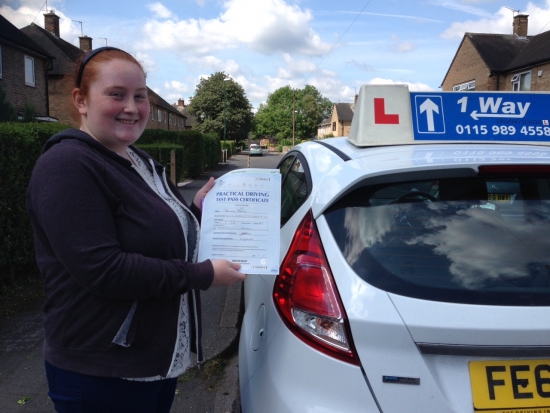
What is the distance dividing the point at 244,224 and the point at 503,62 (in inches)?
1373

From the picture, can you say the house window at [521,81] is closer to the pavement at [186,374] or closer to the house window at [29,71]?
the house window at [29,71]

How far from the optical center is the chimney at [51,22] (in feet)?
114

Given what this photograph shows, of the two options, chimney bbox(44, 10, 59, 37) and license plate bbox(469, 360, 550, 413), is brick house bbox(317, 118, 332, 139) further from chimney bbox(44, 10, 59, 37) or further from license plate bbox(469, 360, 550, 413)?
license plate bbox(469, 360, 550, 413)

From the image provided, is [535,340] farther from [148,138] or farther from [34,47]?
[34,47]

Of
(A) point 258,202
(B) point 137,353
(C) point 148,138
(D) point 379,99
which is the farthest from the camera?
(C) point 148,138

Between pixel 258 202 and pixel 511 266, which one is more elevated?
pixel 258 202

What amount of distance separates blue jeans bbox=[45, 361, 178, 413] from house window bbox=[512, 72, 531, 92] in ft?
103

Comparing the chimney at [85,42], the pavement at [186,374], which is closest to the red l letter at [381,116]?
the pavement at [186,374]

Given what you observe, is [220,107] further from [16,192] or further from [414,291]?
[414,291]

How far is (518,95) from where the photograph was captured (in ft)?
8.10

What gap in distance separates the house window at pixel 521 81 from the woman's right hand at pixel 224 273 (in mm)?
31079

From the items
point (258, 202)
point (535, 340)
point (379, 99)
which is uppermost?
point (379, 99)

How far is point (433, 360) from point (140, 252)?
3.33 feet

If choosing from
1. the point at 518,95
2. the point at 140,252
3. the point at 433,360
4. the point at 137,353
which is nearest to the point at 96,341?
the point at 137,353
